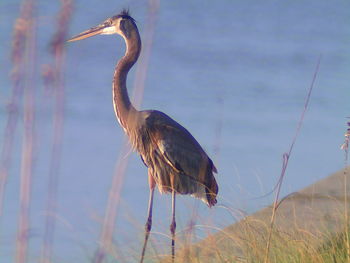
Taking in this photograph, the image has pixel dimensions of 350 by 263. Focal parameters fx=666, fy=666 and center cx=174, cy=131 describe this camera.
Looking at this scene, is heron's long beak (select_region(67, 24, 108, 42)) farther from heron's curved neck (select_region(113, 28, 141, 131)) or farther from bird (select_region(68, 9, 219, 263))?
heron's curved neck (select_region(113, 28, 141, 131))

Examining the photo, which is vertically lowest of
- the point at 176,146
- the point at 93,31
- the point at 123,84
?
the point at 176,146

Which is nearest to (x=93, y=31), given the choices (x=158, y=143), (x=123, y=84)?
(x=123, y=84)

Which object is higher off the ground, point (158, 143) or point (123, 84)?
point (123, 84)

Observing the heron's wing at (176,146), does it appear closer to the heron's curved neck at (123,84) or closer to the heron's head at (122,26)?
the heron's curved neck at (123,84)

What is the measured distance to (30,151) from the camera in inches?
60.4

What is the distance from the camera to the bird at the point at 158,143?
5.04 m

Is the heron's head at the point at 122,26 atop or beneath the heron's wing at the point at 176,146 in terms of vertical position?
atop

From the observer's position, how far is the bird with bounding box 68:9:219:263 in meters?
5.04

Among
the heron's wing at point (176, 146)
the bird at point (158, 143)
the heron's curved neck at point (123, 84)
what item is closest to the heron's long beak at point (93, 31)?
the bird at point (158, 143)

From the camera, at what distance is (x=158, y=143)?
5090mm

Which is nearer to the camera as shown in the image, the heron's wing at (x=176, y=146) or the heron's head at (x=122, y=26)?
the heron's wing at (x=176, y=146)

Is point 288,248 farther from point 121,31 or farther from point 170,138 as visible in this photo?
point 121,31

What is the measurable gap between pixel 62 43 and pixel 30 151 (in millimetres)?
302

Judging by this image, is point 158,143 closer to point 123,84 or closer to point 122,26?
point 123,84
